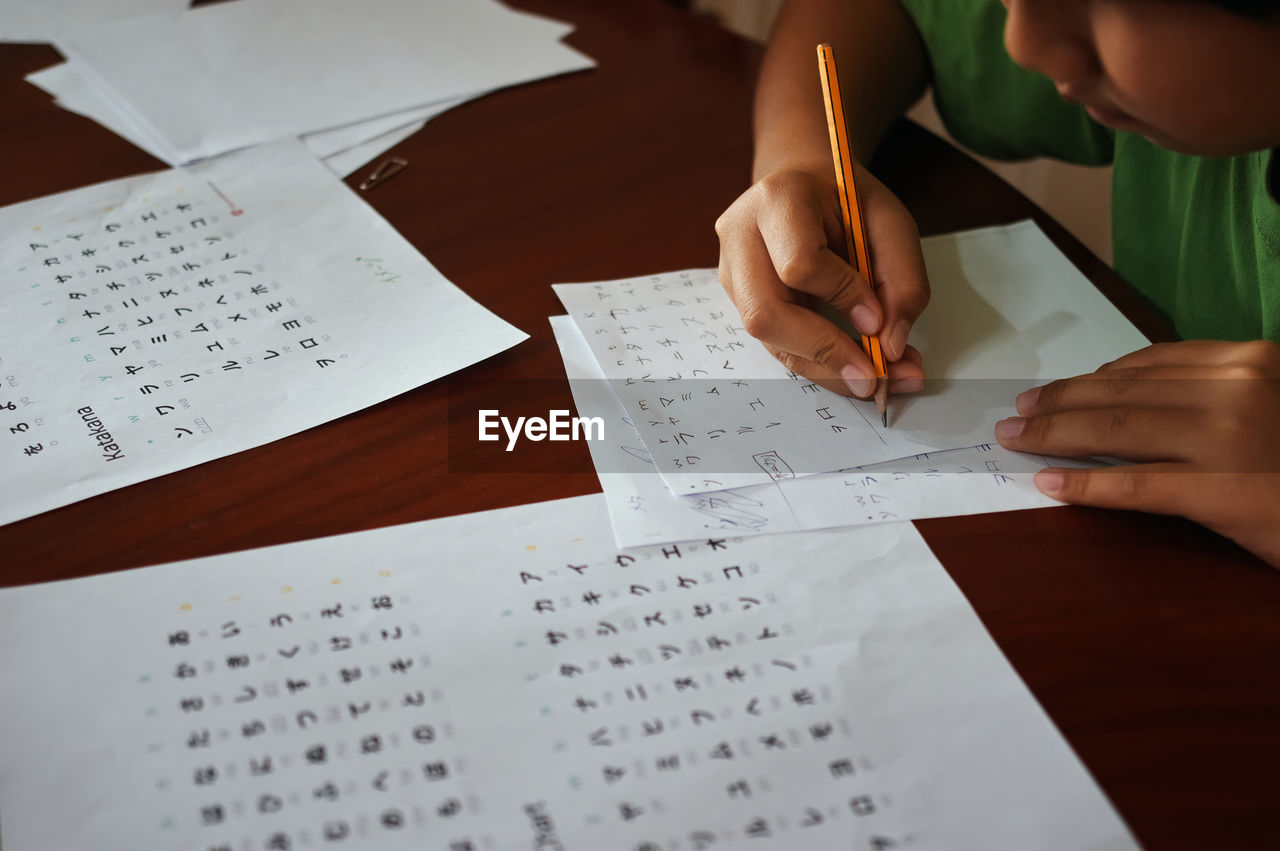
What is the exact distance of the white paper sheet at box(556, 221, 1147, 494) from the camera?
53 cm

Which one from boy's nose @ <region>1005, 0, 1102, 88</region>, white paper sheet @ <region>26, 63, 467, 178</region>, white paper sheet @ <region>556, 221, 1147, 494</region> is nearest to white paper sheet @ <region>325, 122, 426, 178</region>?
white paper sheet @ <region>26, 63, 467, 178</region>

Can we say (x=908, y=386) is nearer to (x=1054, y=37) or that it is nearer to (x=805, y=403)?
(x=805, y=403)

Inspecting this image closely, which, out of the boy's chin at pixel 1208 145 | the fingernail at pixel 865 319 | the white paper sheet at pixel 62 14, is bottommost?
the fingernail at pixel 865 319

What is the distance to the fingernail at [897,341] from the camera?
0.57 m

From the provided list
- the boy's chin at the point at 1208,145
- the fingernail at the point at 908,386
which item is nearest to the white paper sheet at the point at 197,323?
the fingernail at the point at 908,386

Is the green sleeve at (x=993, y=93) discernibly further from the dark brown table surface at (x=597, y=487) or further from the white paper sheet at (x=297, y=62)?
the white paper sheet at (x=297, y=62)

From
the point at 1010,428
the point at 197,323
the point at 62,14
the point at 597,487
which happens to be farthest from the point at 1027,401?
the point at 62,14

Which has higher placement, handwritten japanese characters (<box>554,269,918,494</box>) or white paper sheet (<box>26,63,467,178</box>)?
white paper sheet (<box>26,63,467,178</box>)

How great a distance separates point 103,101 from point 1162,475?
0.85 meters

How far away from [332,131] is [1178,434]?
657mm

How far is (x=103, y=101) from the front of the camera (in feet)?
2.73

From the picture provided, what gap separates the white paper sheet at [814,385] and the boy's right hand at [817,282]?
19 mm

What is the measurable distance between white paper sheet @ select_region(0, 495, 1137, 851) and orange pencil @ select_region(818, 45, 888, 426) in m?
0.12

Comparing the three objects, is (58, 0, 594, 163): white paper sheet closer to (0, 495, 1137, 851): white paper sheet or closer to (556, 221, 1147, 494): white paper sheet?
(556, 221, 1147, 494): white paper sheet
